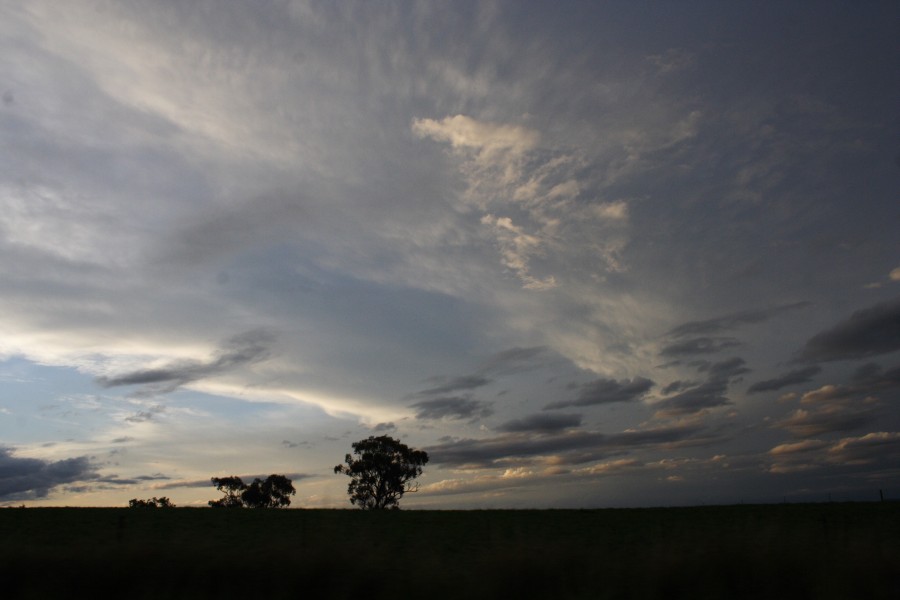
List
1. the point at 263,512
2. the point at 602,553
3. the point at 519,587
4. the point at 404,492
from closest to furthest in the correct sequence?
the point at 519,587, the point at 602,553, the point at 263,512, the point at 404,492

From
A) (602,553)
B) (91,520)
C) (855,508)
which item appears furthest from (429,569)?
(855,508)

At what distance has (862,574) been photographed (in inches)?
605

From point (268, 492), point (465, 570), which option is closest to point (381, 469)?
point (268, 492)

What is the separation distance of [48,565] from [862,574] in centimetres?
1839

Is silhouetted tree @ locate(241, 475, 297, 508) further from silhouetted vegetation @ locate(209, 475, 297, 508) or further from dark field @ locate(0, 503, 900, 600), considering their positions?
dark field @ locate(0, 503, 900, 600)

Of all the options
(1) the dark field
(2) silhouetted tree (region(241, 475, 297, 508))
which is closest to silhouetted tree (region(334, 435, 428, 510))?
(2) silhouetted tree (region(241, 475, 297, 508))

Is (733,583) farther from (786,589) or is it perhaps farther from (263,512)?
(263,512)

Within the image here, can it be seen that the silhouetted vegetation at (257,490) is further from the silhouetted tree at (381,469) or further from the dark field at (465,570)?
the dark field at (465,570)

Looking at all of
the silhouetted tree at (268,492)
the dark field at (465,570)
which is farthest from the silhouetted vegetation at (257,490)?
A: the dark field at (465,570)

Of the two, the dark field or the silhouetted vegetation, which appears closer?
the dark field

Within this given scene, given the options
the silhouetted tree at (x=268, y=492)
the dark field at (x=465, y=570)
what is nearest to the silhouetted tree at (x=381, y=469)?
the silhouetted tree at (x=268, y=492)

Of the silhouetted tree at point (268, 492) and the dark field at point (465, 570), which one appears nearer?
the dark field at point (465, 570)

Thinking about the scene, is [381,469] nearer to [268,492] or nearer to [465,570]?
[268,492]

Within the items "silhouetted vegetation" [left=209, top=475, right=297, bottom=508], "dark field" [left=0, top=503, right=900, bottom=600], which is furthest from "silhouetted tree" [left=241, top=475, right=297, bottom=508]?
"dark field" [left=0, top=503, right=900, bottom=600]
